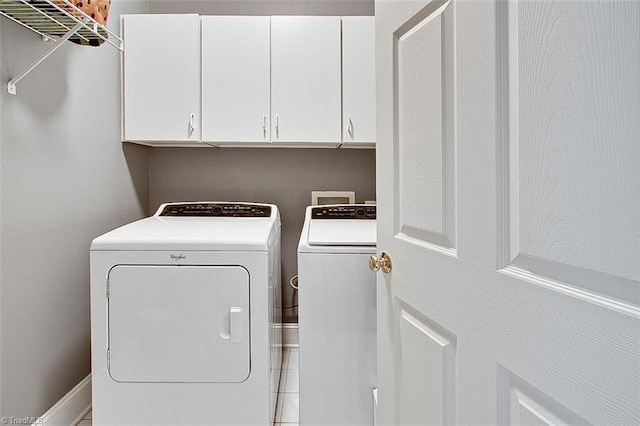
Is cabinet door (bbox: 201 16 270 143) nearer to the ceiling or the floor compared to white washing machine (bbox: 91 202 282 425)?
nearer to the ceiling

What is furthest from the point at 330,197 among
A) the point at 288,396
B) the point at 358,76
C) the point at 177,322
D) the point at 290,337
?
the point at 177,322

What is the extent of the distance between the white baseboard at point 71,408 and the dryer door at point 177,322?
333 millimetres

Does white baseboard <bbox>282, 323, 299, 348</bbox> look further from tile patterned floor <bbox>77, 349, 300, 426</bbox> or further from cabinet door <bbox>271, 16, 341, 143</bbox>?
cabinet door <bbox>271, 16, 341, 143</bbox>

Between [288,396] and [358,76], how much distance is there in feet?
5.60

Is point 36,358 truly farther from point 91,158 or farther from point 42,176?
point 91,158

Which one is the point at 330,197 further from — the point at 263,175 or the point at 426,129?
the point at 426,129

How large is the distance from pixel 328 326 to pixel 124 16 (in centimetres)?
192

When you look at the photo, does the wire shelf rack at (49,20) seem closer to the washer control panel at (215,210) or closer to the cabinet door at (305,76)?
the cabinet door at (305,76)

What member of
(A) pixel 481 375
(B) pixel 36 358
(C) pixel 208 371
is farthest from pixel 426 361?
(B) pixel 36 358

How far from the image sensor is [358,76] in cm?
229

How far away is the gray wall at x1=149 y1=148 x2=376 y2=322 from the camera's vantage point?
2.71 meters

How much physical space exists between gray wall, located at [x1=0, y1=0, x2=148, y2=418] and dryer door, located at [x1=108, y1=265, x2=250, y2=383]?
289 millimetres

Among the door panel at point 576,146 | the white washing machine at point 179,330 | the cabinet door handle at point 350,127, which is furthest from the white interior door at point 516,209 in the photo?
the cabinet door handle at point 350,127

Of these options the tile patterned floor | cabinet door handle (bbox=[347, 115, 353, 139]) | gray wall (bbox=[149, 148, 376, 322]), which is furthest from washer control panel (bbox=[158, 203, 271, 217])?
the tile patterned floor
